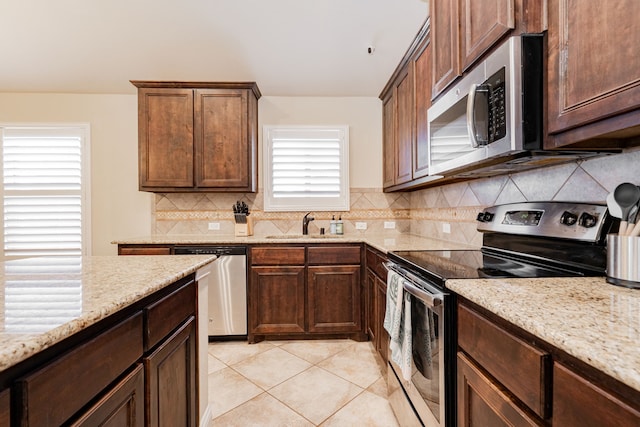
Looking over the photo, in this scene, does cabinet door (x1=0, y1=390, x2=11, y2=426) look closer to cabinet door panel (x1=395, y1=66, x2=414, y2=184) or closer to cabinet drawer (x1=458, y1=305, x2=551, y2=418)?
cabinet drawer (x1=458, y1=305, x2=551, y2=418)

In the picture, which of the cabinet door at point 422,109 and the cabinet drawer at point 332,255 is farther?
the cabinet drawer at point 332,255

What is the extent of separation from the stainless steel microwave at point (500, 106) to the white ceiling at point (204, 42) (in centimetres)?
96

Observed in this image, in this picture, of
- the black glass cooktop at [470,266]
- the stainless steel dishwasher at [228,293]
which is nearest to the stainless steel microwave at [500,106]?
the black glass cooktop at [470,266]

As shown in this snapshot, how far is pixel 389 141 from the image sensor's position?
298cm

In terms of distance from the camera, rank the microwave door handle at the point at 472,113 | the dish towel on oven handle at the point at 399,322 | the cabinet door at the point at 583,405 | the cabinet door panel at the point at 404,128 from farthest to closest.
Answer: the cabinet door panel at the point at 404,128 → the dish towel on oven handle at the point at 399,322 → the microwave door handle at the point at 472,113 → the cabinet door at the point at 583,405

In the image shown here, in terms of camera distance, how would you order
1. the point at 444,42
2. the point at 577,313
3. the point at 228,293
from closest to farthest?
the point at 577,313
the point at 444,42
the point at 228,293

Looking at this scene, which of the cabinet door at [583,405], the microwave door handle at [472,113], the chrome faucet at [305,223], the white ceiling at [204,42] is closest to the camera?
the cabinet door at [583,405]

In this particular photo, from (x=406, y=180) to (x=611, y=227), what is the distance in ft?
4.87

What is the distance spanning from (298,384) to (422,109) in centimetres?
204

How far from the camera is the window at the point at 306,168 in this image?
3.22m

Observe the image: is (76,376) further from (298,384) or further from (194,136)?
(194,136)

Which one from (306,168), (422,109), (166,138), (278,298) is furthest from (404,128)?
(166,138)

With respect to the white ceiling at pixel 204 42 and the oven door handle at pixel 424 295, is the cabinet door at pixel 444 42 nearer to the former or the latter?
the white ceiling at pixel 204 42

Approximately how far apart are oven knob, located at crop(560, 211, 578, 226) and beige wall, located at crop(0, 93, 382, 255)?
2.21m
